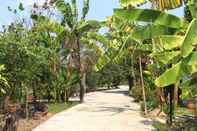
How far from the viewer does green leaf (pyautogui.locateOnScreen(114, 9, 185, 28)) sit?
38.3 ft

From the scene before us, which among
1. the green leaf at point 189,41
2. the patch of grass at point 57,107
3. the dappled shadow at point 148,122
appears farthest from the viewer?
the patch of grass at point 57,107

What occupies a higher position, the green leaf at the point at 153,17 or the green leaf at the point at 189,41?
the green leaf at the point at 153,17

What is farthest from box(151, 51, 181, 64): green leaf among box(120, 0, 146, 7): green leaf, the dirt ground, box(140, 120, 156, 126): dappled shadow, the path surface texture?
box(140, 120, 156, 126): dappled shadow

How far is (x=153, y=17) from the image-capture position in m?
11.8

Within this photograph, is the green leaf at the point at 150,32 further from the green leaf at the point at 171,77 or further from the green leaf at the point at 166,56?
the green leaf at the point at 171,77

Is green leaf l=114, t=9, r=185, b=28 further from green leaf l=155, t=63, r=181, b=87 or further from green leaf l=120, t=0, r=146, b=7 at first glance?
green leaf l=155, t=63, r=181, b=87

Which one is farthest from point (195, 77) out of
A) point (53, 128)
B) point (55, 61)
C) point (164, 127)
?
point (55, 61)

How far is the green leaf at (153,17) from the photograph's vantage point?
38.3ft

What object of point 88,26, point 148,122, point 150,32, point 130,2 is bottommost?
point 148,122

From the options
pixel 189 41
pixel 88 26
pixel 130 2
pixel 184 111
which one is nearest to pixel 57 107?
pixel 88 26

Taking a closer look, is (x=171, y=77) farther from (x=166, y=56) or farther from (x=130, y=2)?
(x=130, y=2)

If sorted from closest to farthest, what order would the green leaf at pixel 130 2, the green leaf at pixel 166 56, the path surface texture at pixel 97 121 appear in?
the green leaf at pixel 130 2
the green leaf at pixel 166 56
the path surface texture at pixel 97 121

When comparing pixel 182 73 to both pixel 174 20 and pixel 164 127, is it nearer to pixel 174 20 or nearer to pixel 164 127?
pixel 174 20

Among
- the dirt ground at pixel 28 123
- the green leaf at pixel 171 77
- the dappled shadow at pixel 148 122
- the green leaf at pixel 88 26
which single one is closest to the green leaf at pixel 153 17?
the green leaf at pixel 171 77
